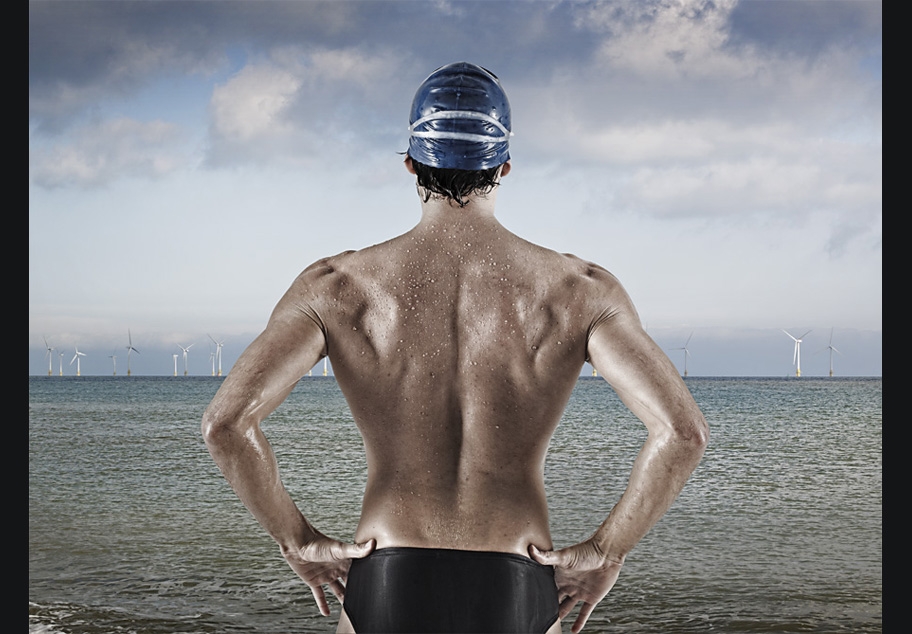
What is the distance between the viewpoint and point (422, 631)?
286cm

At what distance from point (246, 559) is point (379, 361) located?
42.5ft

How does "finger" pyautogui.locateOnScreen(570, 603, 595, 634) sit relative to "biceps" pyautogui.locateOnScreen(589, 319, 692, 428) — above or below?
below

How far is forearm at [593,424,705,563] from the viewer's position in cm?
277

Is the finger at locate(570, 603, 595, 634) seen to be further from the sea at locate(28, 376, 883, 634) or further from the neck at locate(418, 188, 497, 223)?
the sea at locate(28, 376, 883, 634)

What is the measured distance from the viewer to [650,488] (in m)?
2.86

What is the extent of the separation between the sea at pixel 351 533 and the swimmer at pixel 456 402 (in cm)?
853

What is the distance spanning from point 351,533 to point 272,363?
15.4 m

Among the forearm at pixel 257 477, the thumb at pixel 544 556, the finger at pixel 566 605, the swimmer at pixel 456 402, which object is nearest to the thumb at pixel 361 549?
the swimmer at pixel 456 402

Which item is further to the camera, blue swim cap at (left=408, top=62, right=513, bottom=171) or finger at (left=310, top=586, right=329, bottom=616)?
finger at (left=310, top=586, right=329, bottom=616)

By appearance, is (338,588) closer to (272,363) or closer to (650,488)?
(272,363)

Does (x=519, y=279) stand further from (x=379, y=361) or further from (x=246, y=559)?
(x=246, y=559)

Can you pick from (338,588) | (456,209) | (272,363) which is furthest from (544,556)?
(456,209)

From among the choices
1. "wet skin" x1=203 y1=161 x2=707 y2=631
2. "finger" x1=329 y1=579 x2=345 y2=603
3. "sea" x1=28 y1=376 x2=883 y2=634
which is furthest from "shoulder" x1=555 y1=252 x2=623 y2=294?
"sea" x1=28 y1=376 x2=883 y2=634

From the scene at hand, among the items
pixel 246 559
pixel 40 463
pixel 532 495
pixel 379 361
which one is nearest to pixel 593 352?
pixel 532 495
